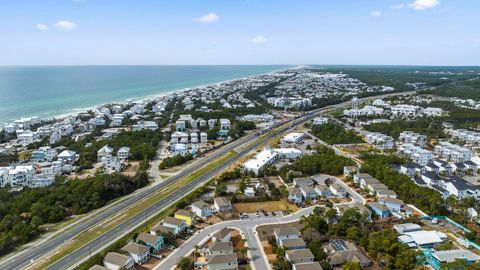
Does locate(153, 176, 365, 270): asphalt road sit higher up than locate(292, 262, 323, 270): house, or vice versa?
locate(292, 262, 323, 270): house

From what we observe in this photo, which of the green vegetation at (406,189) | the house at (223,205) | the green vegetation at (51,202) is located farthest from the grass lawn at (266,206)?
the green vegetation at (51,202)

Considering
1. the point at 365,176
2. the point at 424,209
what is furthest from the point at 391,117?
the point at 424,209

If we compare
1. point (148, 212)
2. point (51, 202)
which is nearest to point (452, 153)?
point (148, 212)

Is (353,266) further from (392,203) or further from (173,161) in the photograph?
(173,161)

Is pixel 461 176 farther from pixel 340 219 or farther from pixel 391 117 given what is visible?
pixel 391 117

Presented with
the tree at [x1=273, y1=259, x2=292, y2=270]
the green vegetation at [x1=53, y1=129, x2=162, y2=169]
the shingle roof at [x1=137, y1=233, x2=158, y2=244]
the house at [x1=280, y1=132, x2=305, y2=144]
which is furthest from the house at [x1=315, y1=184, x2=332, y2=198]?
the green vegetation at [x1=53, y1=129, x2=162, y2=169]

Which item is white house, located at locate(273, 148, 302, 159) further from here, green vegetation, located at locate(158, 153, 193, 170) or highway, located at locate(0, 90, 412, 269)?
green vegetation, located at locate(158, 153, 193, 170)
